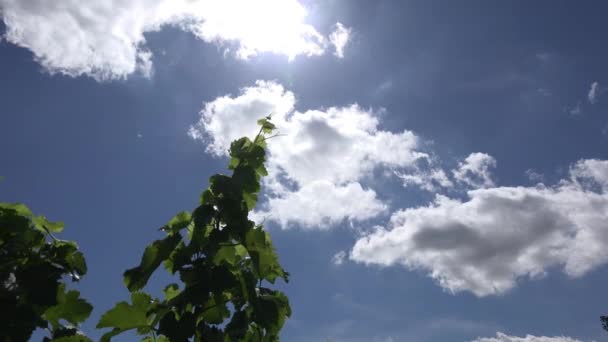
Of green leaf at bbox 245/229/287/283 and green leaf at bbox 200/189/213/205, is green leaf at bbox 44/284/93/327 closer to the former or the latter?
green leaf at bbox 200/189/213/205

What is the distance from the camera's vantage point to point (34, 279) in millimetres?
3531

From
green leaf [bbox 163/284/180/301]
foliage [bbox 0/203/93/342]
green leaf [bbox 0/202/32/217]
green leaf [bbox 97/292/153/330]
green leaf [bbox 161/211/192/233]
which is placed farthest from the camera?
green leaf [bbox 163/284/180/301]

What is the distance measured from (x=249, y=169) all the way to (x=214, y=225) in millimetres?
665

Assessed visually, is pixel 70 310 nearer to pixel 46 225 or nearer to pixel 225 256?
pixel 46 225

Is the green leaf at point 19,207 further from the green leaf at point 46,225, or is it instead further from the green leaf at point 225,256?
the green leaf at point 225,256

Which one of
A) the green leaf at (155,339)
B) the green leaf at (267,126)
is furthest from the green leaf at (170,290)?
the green leaf at (267,126)

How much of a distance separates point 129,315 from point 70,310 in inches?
22.7

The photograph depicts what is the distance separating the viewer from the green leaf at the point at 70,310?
3.87 metres

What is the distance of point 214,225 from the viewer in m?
4.07

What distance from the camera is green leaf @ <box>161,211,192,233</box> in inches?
166

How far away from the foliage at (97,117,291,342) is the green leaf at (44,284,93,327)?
0.26m

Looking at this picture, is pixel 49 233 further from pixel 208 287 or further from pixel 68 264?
pixel 208 287

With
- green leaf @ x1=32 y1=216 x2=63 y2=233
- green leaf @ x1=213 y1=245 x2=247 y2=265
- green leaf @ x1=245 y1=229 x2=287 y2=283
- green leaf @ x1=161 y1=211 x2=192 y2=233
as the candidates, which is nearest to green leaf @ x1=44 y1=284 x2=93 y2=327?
green leaf @ x1=32 y1=216 x2=63 y2=233

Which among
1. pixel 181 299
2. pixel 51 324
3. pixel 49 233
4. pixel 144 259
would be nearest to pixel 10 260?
pixel 49 233
